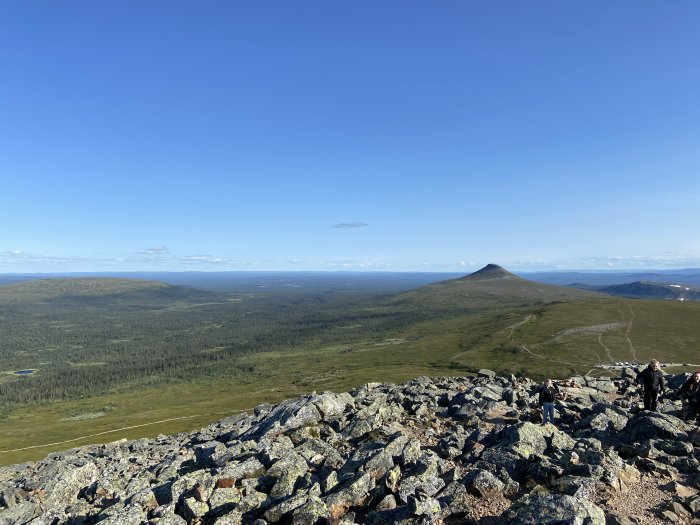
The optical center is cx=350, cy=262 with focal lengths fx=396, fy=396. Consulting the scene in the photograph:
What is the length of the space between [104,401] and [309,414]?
179 m

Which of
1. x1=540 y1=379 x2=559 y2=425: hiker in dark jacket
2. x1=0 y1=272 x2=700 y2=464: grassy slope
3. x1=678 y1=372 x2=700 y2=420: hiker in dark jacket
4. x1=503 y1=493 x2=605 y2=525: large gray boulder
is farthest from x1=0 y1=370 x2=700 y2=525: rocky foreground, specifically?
x1=0 y1=272 x2=700 y2=464: grassy slope

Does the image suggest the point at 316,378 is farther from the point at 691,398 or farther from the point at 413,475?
the point at 413,475

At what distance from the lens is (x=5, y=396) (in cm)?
19762

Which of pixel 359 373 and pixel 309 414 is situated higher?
pixel 309 414

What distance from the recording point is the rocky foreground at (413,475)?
17.6 meters

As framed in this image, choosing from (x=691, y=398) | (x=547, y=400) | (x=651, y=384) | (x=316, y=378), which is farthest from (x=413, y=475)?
(x=316, y=378)

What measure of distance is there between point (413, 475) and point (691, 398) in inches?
870

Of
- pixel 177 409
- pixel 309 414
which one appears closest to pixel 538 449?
pixel 309 414

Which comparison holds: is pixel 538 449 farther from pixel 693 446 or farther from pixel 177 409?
pixel 177 409

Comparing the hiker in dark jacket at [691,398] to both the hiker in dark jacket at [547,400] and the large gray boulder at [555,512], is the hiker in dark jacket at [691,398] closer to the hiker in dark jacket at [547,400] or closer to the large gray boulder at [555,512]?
the hiker in dark jacket at [547,400]

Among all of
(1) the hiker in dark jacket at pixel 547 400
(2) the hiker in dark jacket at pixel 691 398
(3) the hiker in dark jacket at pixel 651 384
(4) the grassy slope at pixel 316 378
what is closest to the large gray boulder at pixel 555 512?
(1) the hiker in dark jacket at pixel 547 400

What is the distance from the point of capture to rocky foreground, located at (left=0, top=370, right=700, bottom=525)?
17.6m

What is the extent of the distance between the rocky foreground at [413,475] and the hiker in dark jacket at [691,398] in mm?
2383

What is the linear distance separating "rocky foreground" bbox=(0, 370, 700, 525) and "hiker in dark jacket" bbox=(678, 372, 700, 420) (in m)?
2.38
